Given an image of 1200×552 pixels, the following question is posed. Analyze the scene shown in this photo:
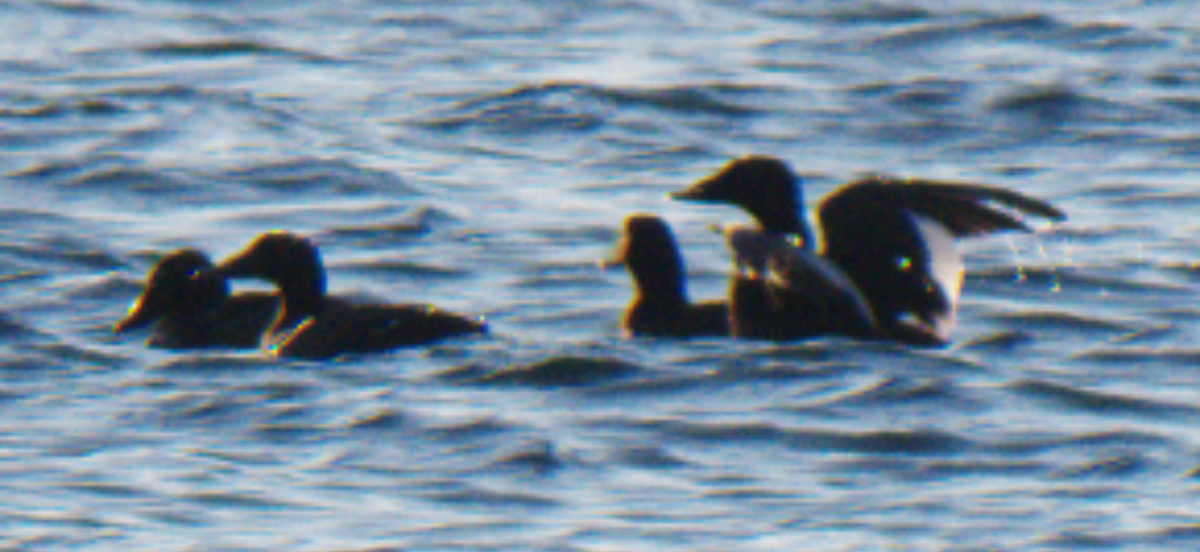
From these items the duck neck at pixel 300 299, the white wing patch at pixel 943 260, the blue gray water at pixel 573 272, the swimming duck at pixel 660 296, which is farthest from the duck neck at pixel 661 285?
the duck neck at pixel 300 299

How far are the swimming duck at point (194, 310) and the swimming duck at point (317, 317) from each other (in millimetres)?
135

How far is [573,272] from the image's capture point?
40.9 ft

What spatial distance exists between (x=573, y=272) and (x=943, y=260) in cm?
229

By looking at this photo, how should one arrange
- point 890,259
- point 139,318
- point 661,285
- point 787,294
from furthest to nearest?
point 139,318 → point 661,285 → point 890,259 → point 787,294

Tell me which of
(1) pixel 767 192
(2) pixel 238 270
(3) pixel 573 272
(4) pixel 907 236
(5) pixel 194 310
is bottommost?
(3) pixel 573 272

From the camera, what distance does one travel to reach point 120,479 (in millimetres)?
8211

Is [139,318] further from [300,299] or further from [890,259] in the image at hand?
[890,259]

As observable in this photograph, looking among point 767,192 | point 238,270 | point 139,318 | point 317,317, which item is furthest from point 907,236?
point 139,318

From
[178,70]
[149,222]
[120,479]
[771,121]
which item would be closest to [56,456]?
[120,479]

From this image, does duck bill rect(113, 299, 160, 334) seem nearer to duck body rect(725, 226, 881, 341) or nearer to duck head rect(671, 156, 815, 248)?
duck head rect(671, 156, 815, 248)

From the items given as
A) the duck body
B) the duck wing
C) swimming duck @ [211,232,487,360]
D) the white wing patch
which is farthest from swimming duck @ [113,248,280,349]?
the white wing patch

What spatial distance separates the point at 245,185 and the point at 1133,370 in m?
5.89

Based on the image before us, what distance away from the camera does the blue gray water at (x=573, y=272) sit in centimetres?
799

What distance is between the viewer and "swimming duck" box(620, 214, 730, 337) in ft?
35.5
